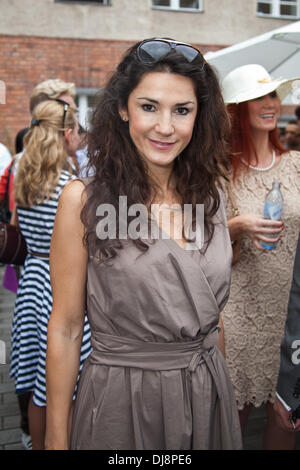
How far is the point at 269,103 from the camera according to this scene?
2.57 meters

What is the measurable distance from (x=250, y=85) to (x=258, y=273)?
3.40 feet

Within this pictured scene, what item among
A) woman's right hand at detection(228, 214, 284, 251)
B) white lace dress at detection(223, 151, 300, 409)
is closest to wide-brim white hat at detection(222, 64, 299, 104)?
white lace dress at detection(223, 151, 300, 409)

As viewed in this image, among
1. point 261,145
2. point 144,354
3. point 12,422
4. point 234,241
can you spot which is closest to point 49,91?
point 261,145

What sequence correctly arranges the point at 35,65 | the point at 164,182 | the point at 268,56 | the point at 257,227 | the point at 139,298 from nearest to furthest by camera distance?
the point at 139,298 < the point at 164,182 < the point at 257,227 < the point at 268,56 < the point at 35,65

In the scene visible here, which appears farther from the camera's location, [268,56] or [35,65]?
[35,65]

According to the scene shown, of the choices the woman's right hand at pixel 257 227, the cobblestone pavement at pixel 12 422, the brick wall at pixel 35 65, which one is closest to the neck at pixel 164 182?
the woman's right hand at pixel 257 227

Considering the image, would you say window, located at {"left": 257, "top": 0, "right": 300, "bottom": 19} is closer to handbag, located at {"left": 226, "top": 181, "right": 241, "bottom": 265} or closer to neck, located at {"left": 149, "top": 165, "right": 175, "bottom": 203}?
handbag, located at {"left": 226, "top": 181, "right": 241, "bottom": 265}

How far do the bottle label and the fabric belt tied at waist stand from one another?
3.31 ft

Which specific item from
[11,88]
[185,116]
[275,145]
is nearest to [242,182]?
[275,145]

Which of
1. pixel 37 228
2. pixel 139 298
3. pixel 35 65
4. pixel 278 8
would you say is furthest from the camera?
pixel 278 8

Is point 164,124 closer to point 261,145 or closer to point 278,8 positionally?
point 261,145

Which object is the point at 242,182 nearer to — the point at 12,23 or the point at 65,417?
the point at 65,417

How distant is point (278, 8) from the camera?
1166 cm
